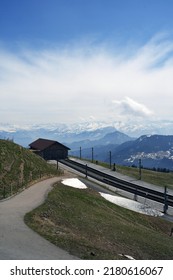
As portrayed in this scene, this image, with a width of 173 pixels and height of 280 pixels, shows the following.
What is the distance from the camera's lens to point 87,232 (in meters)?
24.6

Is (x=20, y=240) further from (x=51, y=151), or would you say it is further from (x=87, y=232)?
(x=51, y=151)

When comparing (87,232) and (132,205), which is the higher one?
(87,232)

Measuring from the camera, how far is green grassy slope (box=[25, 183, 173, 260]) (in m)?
18.9

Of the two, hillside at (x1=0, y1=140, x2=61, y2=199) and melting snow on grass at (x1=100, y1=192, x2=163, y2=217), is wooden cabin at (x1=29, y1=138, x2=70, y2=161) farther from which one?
melting snow on grass at (x1=100, y1=192, x2=163, y2=217)

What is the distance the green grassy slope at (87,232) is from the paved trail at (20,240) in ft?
2.16

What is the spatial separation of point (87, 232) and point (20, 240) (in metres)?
7.07

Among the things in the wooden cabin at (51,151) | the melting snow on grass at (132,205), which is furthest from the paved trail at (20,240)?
the wooden cabin at (51,151)

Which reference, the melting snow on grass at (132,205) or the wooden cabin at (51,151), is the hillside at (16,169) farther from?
the wooden cabin at (51,151)

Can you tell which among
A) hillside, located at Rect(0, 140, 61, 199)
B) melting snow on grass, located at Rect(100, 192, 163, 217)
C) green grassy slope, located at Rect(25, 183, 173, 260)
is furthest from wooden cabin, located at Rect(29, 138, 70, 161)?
green grassy slope, located at Rect(25, 183, 173, 260)

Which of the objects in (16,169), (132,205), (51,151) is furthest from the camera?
(51,151)

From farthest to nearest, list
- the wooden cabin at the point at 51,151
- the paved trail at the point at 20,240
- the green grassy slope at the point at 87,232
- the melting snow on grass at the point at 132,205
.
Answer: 1. the wooden cabin at the point at 51,151
2. the melting snow on grass at the point at 132,205
3. the green grassy slope at the point at 87,232
4. the paved trail at the point at 20,240

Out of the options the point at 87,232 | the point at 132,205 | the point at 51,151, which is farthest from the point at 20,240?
the point at 51,151

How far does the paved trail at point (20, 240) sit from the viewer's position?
16.2m
